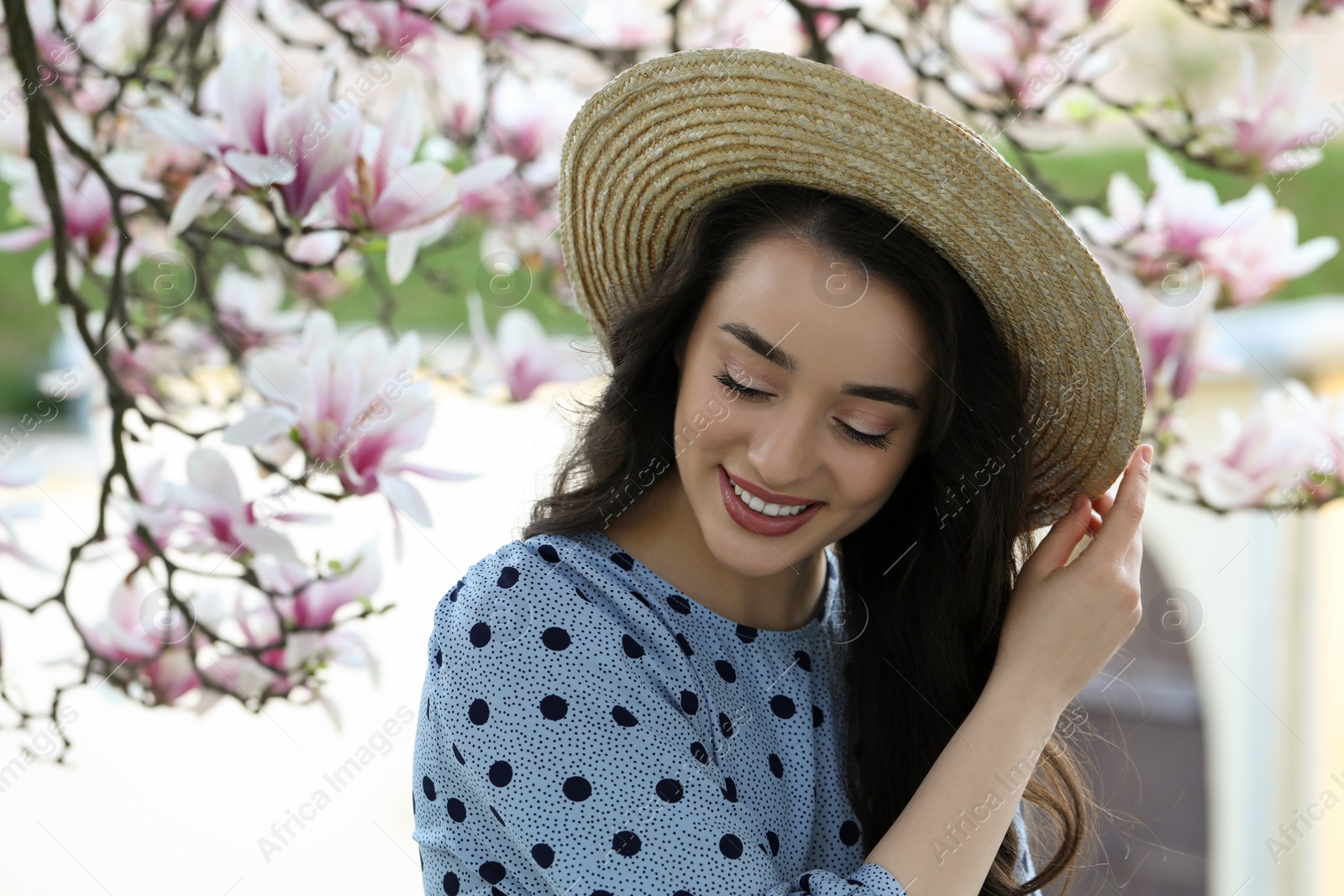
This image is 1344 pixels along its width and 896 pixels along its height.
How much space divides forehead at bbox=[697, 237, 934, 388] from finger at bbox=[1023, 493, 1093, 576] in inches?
7.9

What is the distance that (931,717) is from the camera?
3.29ft

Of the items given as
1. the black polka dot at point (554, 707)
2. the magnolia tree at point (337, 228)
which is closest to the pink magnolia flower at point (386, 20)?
the magnolia tree at point (337, 228)

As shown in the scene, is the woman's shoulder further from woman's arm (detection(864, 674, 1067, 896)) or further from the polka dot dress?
woman's arm (detection(864, 674, 1067, 896))

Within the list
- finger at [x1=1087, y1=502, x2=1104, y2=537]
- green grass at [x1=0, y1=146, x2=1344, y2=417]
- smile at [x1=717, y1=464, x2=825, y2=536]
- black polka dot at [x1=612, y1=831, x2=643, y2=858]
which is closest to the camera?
black polka dot at [x1=612, y1=831, x2=643, y2=858]

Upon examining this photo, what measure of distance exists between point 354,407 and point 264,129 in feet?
0.73

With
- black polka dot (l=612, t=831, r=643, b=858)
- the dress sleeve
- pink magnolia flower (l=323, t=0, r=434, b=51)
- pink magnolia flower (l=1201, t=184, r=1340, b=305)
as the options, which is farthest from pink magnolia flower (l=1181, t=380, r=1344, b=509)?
pink magnolia flower (l=323, t=0, r=434, b=51)

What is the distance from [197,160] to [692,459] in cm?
62

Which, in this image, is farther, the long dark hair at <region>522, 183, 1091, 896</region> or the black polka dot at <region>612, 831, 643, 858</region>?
the long dark hair at <region>522, 183, 1091, 896</region>

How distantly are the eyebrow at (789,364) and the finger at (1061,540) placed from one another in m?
0.20

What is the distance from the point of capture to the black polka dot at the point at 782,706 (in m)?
0.97

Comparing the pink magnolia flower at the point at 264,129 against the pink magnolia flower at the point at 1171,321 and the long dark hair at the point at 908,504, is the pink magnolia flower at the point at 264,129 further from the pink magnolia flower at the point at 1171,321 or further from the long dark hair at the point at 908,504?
the pink magnolia flower at the point at 1171,321

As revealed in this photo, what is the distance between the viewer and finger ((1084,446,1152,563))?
926mm

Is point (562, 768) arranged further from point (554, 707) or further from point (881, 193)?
point (881, 193)

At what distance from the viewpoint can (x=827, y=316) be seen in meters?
0.81
